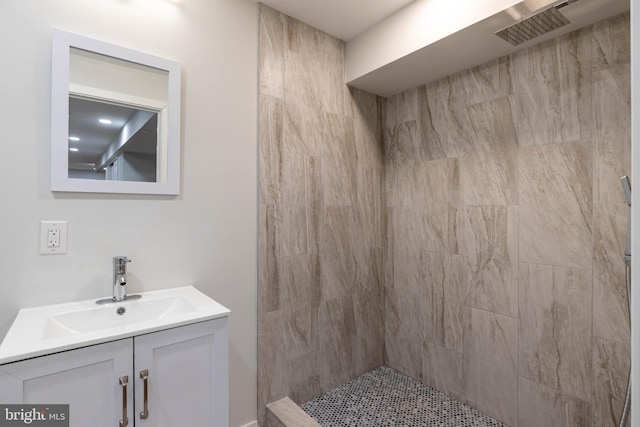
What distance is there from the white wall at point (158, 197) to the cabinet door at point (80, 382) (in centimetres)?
51

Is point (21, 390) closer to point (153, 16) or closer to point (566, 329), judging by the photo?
point (153, 16)

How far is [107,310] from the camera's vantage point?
130cm

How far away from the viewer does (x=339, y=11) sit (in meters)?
1.93

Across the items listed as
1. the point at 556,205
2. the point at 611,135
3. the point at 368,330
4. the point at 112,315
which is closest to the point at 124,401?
the point at 112,315

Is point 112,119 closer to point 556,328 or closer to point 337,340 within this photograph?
point 337,340

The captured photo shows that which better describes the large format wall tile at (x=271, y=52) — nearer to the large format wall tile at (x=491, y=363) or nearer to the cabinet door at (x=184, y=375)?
the cabinet door at (x=184, y=375)

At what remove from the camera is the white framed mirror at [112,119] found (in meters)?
1.30

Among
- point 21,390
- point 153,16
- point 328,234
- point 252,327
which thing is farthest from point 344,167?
point 21,390

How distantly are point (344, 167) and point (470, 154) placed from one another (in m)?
0.86

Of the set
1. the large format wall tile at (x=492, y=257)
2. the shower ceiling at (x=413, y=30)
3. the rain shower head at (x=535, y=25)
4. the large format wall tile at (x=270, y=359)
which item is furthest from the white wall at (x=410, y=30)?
the large format wall tile at (x=270, y=359)

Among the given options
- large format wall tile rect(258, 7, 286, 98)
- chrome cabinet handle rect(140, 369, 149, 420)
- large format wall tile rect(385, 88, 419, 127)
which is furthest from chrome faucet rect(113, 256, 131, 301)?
large format wall tile rect(385, 88, 419, 127)

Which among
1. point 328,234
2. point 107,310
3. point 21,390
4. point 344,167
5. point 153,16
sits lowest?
point 21,390

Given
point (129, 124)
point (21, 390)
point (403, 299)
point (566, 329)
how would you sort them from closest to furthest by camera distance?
→ point (21, 390) → point (129, 124) → point (566, 329) → point (403, 299)

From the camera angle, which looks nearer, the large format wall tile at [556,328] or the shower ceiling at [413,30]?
the shower ceiling at [413,30]
